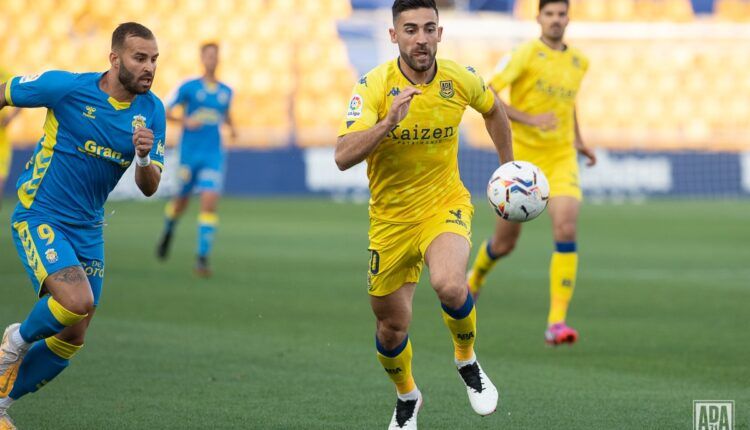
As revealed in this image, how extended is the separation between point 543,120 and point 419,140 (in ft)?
9.56

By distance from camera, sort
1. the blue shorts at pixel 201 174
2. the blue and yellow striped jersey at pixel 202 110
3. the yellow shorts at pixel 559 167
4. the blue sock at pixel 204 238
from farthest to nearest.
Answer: the blue and yellow striped jersey at pixel 202 110 < the blue shorts at pixel 201 174 < the blue sock at pixel 204 238 < the yellow shorts at pixel 559 167

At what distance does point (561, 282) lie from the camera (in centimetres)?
926

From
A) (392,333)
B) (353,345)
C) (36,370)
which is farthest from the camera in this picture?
(353,345)

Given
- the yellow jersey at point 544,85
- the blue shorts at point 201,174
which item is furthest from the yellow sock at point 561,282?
the blue shorts at point 201,174

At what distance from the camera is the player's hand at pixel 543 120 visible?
902 centimetres

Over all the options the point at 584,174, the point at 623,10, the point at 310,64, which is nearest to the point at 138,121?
the point at 584,174

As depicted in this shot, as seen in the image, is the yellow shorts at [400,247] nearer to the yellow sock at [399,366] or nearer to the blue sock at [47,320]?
the yellow sock at [399,366]

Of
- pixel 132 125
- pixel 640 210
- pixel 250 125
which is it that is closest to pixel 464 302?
pixel 132 125

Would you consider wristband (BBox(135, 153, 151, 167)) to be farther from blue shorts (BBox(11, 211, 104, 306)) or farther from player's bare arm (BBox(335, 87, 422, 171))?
player's bare arm (BBox(335, 87, 422, 171))

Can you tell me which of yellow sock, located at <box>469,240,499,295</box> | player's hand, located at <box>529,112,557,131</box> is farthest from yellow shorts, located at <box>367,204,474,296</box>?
yellow sock, located at <box>469,240,499,295</box>

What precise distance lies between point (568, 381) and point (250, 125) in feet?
71.6

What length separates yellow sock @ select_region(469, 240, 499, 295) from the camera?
10.4 meters

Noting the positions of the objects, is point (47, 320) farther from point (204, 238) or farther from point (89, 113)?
point (204, 238)

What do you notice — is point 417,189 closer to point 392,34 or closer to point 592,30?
point 392,34
